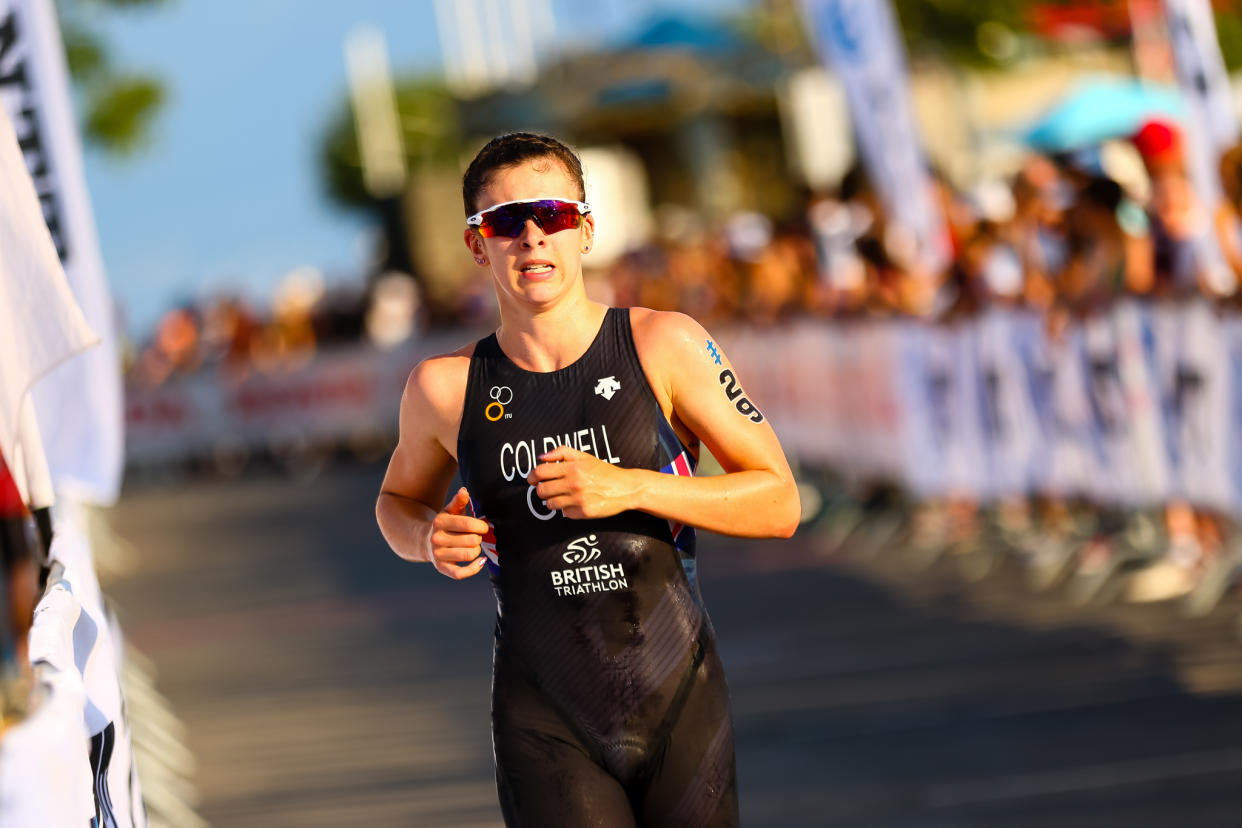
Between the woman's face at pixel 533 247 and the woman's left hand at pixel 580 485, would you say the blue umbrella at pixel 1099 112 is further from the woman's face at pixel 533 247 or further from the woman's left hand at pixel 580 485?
the woman's left hand at pixel 580 485

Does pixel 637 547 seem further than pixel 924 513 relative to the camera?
No

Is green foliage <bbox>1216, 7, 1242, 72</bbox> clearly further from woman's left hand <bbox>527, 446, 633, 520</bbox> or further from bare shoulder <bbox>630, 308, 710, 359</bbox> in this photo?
woman's left hand <bbox>527, 446, 633, 520</bbox>

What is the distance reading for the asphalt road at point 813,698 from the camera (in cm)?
746

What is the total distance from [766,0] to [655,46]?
27897mm

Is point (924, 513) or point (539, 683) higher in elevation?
point (539, 683)

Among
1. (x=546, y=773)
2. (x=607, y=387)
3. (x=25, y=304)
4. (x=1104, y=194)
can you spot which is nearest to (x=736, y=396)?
(x=607, y=387)

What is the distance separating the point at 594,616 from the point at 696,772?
0.37 m

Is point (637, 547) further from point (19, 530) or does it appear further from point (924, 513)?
point (924, 513)

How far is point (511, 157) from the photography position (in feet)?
13.9

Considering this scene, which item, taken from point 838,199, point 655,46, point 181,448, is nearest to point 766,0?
point 655,46

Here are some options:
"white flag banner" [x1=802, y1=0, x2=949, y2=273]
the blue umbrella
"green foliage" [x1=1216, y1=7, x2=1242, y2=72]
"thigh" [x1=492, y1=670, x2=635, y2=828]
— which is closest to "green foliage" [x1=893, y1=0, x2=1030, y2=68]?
the blue umbrella

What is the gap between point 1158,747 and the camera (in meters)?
7.81

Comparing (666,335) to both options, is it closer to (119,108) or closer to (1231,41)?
Answer: (119,108)

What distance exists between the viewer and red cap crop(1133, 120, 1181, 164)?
1207 cm
